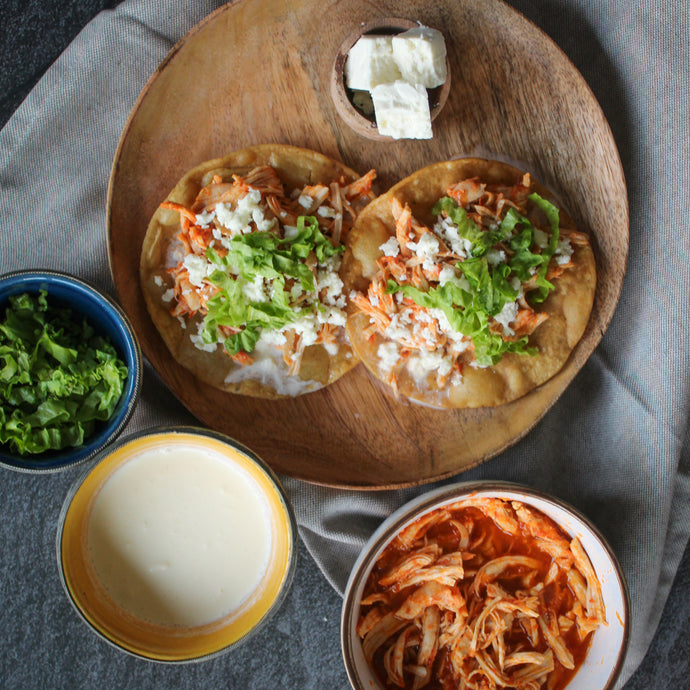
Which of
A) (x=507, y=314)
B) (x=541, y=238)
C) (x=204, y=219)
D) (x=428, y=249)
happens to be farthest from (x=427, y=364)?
(x=204, y=219)

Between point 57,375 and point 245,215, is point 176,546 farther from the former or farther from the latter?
point 245,215

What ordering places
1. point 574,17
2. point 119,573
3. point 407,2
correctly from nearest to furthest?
point 119,573, point 407,2, point 574,17

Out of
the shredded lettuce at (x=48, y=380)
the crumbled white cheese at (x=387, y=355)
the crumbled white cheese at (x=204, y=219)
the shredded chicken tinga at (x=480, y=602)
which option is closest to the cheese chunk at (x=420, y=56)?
the crumbled white cheese at (x=204, y=219)

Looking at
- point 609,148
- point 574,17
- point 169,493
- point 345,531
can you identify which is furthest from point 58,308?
point 574,17

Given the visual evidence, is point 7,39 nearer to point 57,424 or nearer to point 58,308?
point 58,308

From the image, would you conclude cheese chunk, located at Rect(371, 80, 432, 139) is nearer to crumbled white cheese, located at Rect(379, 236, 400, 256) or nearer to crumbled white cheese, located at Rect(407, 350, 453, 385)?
crumbled white cheese, located at Rect(379, 236, 400, 256)

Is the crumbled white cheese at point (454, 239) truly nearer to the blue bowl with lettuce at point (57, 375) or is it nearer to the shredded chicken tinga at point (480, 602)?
the shredded chicken tinga at point (480, 602)
